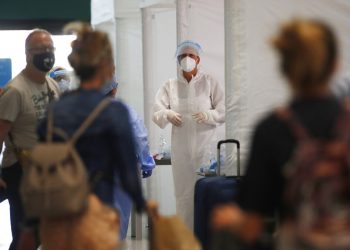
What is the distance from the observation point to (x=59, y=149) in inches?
143

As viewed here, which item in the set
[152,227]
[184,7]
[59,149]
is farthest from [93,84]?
[184,7]

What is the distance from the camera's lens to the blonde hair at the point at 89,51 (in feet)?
12.5

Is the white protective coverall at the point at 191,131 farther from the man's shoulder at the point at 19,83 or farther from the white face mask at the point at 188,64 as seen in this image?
the man's shoulder at the point at 19,83

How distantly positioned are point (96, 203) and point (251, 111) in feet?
9.12

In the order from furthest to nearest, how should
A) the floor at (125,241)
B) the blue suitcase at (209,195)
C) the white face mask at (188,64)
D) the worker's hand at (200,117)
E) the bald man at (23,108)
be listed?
the floor at (125,241) < the white face mask at (188,64) < the worker's hand at (200,117) < the blue suitcase at (209,195) < the bald man at (23,108)

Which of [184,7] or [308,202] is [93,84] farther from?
[184,7]

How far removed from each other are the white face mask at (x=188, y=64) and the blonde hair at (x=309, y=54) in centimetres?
519

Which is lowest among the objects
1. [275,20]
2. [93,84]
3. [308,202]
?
[308,202]

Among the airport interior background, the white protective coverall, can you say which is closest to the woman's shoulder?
the airport interior background

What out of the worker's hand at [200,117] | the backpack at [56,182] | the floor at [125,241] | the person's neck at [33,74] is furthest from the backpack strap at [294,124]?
the worker's hand at [200,117]

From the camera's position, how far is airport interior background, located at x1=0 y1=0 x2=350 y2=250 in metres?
6.21

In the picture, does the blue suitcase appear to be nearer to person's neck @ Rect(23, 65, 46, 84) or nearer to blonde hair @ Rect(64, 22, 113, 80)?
person's neck @ Rect(23, 65, 46, 84)

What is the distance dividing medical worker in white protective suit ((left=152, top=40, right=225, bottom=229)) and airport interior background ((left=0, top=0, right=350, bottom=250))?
0.14 m

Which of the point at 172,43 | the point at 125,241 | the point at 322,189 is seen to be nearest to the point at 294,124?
the point at 322,189
